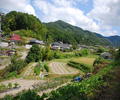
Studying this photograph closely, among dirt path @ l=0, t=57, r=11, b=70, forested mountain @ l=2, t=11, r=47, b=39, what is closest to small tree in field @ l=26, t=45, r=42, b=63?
dirt path @ l=0, t=57, r=11, b=70

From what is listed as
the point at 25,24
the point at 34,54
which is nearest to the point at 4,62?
the point at 34,54

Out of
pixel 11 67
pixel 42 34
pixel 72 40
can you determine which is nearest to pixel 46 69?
pixel 11 67

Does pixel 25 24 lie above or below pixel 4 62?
above

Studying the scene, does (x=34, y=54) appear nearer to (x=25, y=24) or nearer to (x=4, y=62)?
(x=4, y=62)

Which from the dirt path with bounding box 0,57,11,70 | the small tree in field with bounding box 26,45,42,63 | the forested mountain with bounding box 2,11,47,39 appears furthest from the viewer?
the forested mountain with bounding box 2,11,47,39

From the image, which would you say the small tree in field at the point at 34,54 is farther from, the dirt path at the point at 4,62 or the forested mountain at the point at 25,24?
the forested mountain at the point at 25,24

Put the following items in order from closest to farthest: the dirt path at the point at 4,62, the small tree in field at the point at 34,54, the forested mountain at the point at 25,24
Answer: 1. the dirt path at the point at 4,62
2. the small tree in field at the point at 34,54
3. the forested mountain at the point at 25,24

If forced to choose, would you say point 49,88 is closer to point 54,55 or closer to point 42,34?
point 54,55

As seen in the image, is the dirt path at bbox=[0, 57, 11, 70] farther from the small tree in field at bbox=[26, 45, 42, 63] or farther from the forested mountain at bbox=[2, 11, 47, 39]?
the forested mountain at bbox=[2, 11, 47, 39]

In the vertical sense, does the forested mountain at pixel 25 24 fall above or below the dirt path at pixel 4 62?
above

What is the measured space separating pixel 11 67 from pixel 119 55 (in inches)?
950

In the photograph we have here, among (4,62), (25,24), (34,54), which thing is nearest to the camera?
(4,62)

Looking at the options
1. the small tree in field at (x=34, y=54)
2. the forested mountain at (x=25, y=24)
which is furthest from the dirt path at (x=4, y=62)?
the forested mountain at (x=25, y=24)

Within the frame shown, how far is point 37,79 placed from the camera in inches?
1213
